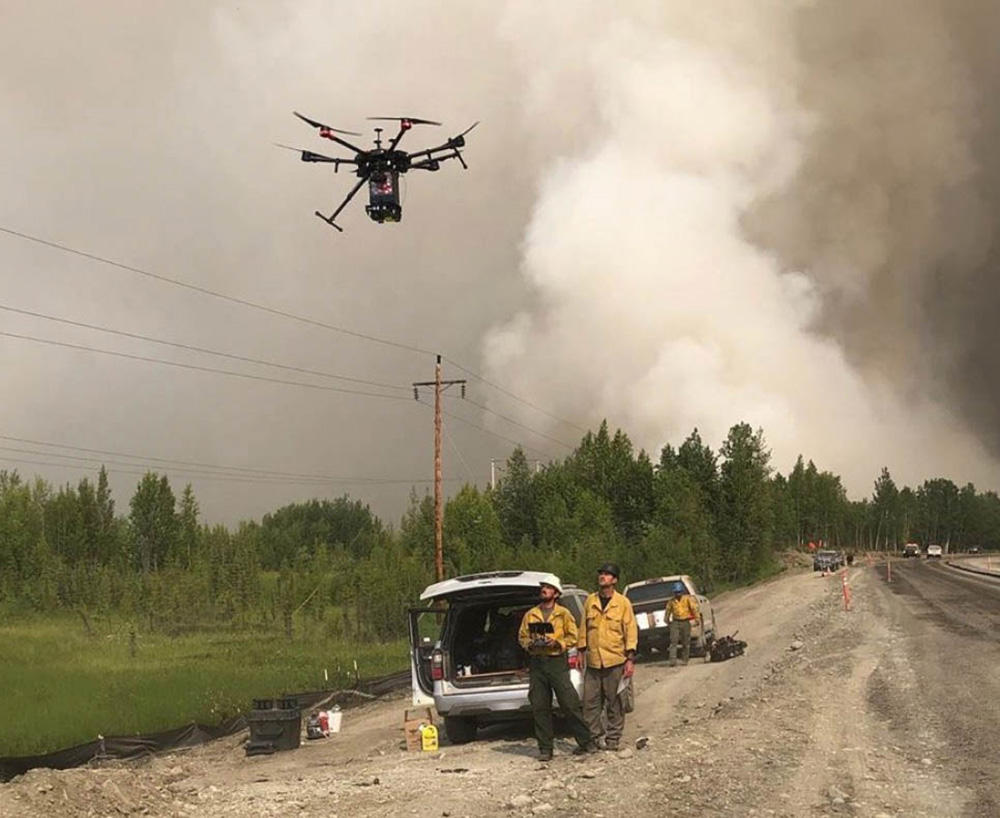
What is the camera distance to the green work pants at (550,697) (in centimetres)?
1159

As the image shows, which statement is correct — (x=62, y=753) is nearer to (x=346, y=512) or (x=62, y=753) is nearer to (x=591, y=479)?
(x=591, y=479)

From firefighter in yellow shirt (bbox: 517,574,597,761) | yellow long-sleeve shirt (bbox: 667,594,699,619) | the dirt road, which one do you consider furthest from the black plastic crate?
yellow long-sleeve shirt (bbox: 667,594,699,619)

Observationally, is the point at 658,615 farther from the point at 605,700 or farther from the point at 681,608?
the point at 605,700

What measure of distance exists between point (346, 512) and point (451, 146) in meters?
163

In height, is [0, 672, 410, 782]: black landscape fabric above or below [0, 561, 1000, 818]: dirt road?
below

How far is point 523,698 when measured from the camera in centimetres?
1327

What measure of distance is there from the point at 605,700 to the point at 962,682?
24.7ft

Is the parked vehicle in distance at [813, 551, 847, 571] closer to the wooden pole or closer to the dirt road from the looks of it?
the wooden pole

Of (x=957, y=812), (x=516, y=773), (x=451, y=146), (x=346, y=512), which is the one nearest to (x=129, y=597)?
(x=451, y=146)

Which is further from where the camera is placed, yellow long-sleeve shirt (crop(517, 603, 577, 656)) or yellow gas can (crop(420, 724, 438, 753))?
yellow gas can (crop(420, 724, 438, 753))

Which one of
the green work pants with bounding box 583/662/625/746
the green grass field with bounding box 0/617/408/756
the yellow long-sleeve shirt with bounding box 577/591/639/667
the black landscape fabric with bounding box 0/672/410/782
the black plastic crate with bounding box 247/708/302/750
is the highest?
the yellow long-sleeve shirt with bounding box 577/591/639/667

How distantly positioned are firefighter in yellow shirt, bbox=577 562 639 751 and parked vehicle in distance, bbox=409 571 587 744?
27.0 inches

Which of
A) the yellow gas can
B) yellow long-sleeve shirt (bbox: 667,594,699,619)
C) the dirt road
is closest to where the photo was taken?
the dirt road

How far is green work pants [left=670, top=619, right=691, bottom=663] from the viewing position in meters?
22.9
